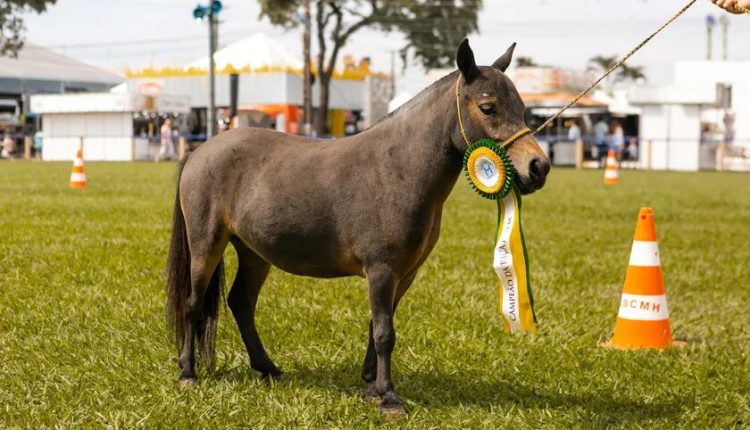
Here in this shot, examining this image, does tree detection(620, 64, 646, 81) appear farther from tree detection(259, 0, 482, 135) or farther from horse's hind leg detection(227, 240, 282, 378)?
horse's hind leg detection(227, 240, 282, 378)

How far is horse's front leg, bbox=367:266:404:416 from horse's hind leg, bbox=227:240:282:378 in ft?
2.70

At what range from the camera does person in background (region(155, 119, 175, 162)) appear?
133 feet

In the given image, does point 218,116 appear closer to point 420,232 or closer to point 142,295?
point 142,295

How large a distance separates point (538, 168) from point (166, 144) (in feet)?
125

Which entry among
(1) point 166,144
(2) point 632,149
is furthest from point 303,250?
(1) point 166,144

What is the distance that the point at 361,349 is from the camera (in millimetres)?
5684

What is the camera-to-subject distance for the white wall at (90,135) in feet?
142

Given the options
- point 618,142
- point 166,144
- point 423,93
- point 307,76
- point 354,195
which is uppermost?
point 307,76

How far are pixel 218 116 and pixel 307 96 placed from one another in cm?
430

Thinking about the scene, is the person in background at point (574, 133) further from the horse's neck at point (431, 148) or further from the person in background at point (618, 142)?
the horse's neck at point (431, 148)

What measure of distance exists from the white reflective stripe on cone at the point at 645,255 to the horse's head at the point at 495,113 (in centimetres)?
236

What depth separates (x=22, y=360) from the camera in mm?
5203

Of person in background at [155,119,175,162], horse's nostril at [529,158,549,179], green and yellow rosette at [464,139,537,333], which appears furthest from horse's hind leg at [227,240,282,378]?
person in background at [155,119,175,162]

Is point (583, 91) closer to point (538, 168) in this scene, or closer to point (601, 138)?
point (538, 168)
